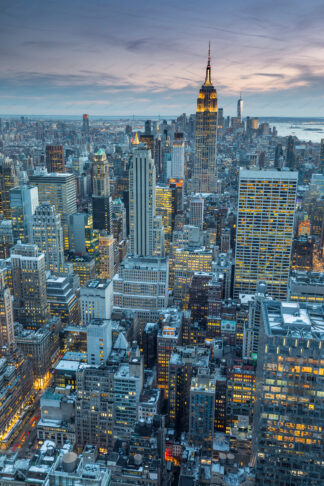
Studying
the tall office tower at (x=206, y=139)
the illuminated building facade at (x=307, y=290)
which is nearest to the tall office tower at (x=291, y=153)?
the tall office tower at (x=206, y=139)

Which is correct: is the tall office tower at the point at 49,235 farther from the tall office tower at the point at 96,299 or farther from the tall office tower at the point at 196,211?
the tall office tower at the point at 196,211

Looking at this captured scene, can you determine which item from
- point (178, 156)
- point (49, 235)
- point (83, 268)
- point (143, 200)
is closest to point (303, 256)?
point (143, 200)

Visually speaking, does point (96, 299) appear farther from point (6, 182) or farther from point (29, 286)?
point (6, 182)

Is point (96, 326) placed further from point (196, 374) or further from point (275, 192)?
point (275, 192)

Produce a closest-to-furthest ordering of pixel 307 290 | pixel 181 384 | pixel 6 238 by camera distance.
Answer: pixel 181 384 → pixel 307 290 → pixel 6 238

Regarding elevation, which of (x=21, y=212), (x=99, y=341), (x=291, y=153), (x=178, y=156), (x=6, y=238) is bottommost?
(x=99, y=341)

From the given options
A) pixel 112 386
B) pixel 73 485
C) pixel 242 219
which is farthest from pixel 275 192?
pixel 73 485

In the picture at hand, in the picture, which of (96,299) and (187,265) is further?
(187,265)
